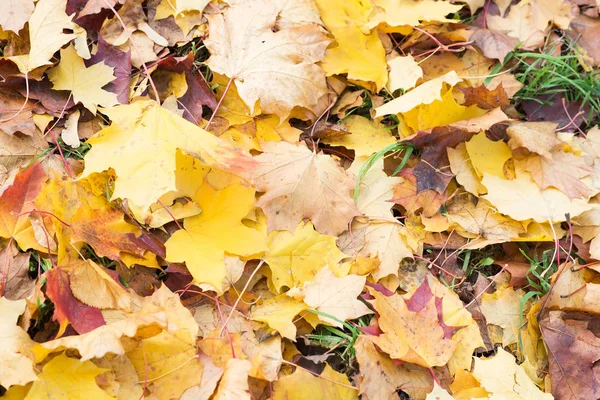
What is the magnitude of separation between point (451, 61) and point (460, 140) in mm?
345

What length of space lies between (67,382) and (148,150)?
0.58 m

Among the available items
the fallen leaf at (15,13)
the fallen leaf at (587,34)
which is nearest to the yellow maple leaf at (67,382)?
the fallen leaf at (15,13)

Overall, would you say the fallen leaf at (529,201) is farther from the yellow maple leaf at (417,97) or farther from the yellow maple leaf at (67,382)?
the yellow maple leaf at (67,382)

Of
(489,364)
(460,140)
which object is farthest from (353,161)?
(489,364)

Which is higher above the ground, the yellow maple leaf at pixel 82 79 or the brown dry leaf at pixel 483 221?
the yellow maple leaf at pixel 82 79

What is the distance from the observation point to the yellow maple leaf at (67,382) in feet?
4.17

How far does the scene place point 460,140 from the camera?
1.74 meters

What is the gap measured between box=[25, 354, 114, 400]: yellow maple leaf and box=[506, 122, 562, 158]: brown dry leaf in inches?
52.2

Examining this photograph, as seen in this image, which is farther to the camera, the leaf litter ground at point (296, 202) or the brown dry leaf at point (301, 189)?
the brown dry leaf at point (301, 189)

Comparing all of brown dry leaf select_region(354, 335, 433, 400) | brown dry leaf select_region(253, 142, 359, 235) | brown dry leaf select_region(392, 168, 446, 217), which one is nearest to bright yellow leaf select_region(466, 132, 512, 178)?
brown dry leaf select_region(392, 168, 446, 217)

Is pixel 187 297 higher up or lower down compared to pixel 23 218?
lower down

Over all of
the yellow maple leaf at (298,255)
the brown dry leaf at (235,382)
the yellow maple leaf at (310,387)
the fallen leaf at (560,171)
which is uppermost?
the fallen leaf at (560,171)

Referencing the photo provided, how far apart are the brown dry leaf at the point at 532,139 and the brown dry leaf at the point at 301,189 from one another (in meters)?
0.53

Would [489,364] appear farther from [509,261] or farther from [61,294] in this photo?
[61,294]
